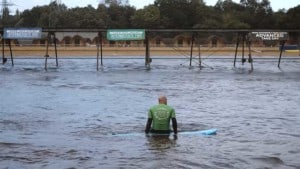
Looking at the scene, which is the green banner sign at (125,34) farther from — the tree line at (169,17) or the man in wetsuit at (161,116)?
the tree line at (169,17)

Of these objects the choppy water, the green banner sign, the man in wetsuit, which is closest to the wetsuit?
the man in wetsuit

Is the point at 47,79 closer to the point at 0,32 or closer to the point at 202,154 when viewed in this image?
the point at 0,32

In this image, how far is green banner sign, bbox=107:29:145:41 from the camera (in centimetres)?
4550

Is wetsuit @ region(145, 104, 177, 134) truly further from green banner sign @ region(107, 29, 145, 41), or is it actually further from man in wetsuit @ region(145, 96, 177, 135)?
green banner sign @ region(107, 29, 145, 41)

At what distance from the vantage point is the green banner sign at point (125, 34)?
4550 cm

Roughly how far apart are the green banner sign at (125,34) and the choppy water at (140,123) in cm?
961

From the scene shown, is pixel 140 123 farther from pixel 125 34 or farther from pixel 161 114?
pixel 125 34

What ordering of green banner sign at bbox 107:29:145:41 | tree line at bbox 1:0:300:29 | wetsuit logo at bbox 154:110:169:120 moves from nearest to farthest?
wetsuit logo at bbox 154:110:169:120, green banner sign at bbox 107:29:145:41, tree line at bbox 1:0:300:29

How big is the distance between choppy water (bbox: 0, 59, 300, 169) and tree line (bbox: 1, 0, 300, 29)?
85.7 meters

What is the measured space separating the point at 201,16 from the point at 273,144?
12388 centimetres

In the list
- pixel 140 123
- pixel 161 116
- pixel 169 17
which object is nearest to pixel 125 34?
pixel 140 123

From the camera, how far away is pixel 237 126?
A: 18.6m

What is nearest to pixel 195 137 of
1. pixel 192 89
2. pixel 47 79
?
pixel 192 89

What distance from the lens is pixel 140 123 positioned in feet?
62.0
